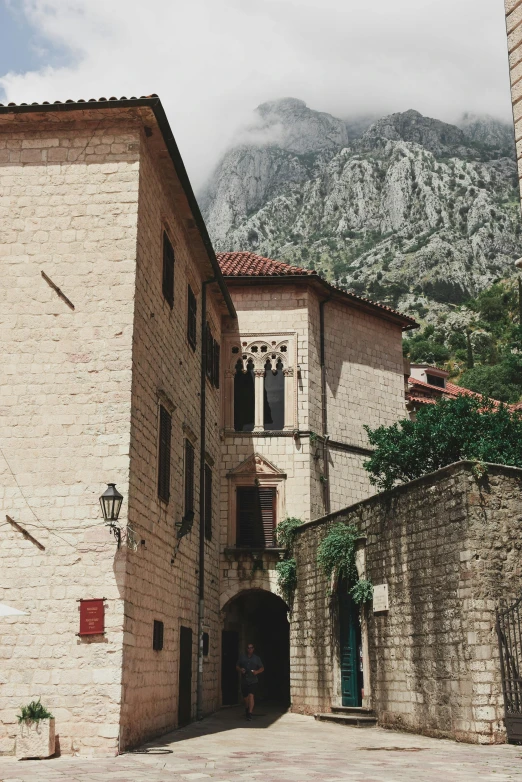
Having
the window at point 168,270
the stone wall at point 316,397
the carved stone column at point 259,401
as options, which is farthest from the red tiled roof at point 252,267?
the window at point 168,270

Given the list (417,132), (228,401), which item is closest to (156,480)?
(228,401)

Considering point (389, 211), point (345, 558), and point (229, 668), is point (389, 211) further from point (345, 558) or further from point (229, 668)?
point (345, 558)

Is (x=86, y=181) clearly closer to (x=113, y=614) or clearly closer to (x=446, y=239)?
(x=113, y=614)

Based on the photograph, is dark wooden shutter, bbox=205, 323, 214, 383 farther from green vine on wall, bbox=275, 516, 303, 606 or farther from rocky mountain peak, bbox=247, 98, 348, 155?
rocky mountain peak, bbox=247, 98, 348, 155

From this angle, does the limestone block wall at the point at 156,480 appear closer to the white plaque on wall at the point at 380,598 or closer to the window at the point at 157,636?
the window at the point at 157,636

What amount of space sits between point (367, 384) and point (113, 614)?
15628mm

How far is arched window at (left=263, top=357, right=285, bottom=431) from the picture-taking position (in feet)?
77.9

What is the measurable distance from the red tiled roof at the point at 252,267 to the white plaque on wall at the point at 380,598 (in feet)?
35.2

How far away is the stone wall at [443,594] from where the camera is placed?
1253cm

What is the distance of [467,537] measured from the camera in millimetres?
12805

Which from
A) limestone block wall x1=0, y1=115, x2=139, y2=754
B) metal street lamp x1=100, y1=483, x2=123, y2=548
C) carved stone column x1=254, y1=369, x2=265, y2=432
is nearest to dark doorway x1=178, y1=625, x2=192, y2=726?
limestone block wall x1=0, y1=115, x2=139, y2=754

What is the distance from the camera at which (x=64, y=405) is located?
12.6m

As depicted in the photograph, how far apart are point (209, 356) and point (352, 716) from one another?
955cm

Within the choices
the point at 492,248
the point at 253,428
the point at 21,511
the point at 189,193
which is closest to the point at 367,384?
the point at 253,428
